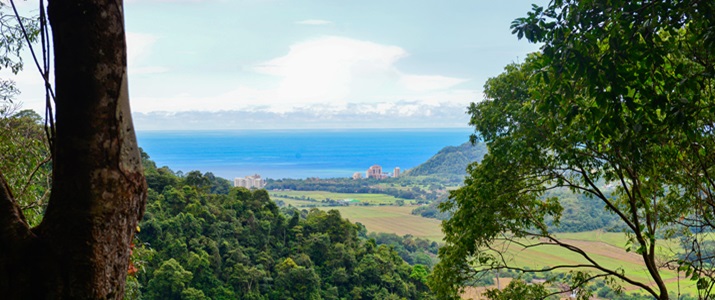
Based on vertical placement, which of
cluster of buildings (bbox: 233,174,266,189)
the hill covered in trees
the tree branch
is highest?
the hill covered in trees

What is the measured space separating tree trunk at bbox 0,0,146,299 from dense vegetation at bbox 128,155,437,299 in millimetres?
13319

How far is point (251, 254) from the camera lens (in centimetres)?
1761

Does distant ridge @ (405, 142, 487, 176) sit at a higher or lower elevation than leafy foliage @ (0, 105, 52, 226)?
higher

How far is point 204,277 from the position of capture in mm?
15320

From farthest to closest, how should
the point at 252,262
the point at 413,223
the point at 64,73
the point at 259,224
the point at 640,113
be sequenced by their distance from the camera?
the point at 413,223, the point at 259,224, the point at 252,262, the point at 640,113, the point at 64,73

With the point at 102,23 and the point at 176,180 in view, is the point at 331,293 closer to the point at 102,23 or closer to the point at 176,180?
the point at 176,180

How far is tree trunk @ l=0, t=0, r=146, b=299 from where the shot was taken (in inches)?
49.1

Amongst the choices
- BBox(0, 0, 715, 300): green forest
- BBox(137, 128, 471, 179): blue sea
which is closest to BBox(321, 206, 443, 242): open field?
BBox(0, 0, 715, 300): green forest

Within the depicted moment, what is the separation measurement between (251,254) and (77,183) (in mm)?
17025

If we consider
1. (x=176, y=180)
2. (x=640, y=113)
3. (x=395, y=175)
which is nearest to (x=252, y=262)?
(x=176, y=180)

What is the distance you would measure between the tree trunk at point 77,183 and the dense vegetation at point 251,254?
13319mm

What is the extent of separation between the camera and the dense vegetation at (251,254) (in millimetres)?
15102

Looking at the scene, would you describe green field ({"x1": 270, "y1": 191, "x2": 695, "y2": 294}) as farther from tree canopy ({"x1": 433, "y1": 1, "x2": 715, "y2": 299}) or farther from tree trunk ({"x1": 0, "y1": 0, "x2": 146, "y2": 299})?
tree trunk ({"x1": 0, "y1": 0, "x2": 146, "y2": 299})

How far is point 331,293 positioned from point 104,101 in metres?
15.8
